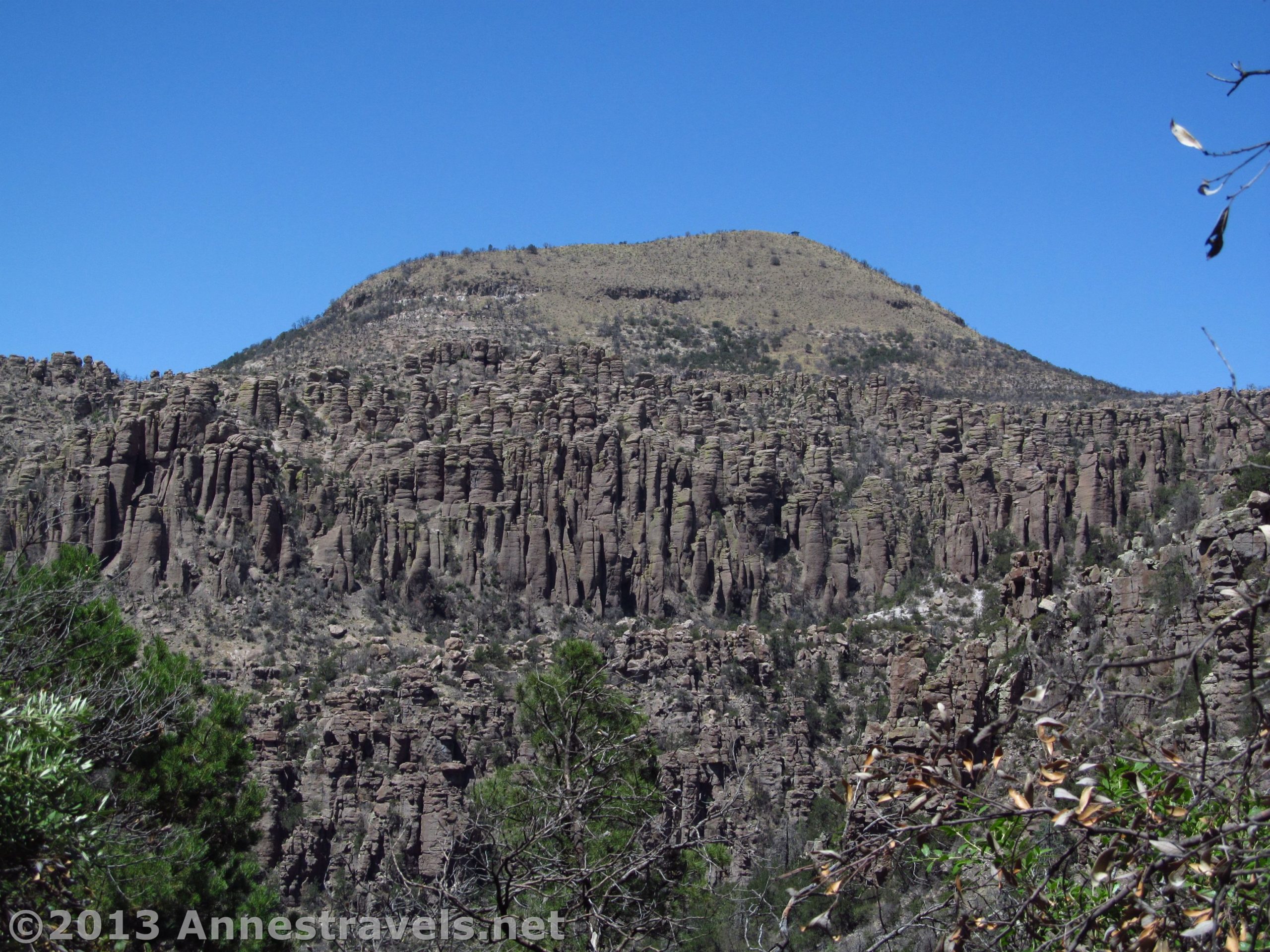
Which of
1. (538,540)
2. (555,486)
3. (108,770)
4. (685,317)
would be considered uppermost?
(685,317)

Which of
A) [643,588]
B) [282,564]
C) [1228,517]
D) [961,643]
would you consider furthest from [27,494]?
[1228,517]

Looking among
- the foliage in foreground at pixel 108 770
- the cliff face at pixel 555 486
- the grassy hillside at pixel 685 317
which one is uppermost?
the grassy hillside at pixel 685 317

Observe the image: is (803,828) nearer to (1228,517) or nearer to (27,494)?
(1228,517)

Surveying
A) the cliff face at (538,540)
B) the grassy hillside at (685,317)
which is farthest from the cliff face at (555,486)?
the grassy hillside at (685,317)

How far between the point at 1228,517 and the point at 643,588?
4954 cm

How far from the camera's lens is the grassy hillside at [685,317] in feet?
427

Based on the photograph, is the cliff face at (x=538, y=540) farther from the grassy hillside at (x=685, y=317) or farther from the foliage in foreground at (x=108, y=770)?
the foliage in foreground at (x=108, y=770)

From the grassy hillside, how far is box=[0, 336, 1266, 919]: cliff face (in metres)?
23.3

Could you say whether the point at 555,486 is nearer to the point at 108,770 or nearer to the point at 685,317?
the point at 108,770

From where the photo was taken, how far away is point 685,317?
15562 centimetres

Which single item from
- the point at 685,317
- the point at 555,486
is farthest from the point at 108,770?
the point at 685,317

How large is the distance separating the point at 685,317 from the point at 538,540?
76917 mm

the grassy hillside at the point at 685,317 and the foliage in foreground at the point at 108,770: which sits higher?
the grassy hillside at the point at 685,317

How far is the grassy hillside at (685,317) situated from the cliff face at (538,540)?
23276 mm
